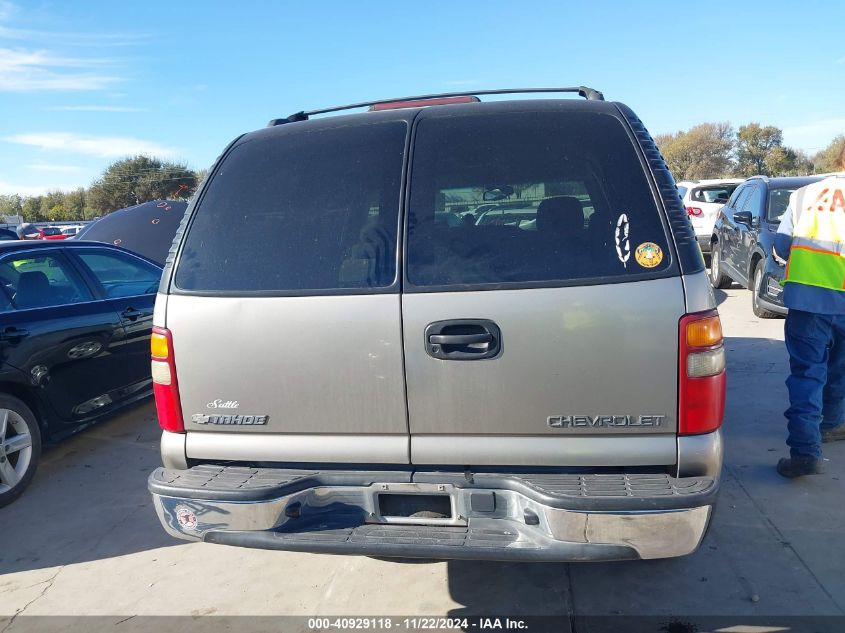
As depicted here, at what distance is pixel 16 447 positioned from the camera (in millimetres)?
4281

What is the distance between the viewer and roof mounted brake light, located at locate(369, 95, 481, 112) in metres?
2.91

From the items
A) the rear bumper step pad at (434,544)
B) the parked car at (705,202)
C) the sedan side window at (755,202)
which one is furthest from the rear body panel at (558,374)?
the parked car at (705,202)

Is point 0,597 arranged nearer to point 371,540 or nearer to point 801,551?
point 371,540

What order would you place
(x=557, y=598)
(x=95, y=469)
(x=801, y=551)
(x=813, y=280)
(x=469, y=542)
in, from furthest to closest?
(x=95, y=469), (x=813, y=280), (x=801, y=551), (x=557, y=598), (x=469, y=542)

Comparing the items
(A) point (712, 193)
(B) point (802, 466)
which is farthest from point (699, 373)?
(A) point (712, 193)

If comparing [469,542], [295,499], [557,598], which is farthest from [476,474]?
[557,598]

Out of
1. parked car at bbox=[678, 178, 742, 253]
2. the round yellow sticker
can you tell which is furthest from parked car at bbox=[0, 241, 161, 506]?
parked car at bbox=[678, 178, 742, 253]

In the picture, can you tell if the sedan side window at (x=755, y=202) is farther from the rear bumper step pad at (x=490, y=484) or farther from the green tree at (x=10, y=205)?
the green tree at (x=10, y=205)

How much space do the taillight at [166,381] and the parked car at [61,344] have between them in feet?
7.09

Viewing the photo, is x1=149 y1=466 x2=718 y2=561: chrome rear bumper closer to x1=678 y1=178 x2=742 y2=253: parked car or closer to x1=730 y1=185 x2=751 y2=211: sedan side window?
x1=730 y1=185 x2=751 y2=211: sedan side window

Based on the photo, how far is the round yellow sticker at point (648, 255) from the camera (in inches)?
91.4

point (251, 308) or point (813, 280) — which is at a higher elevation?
point (251, 308)

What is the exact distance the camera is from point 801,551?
128 inches

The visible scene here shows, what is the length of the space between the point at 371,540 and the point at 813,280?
3113 millimetres
